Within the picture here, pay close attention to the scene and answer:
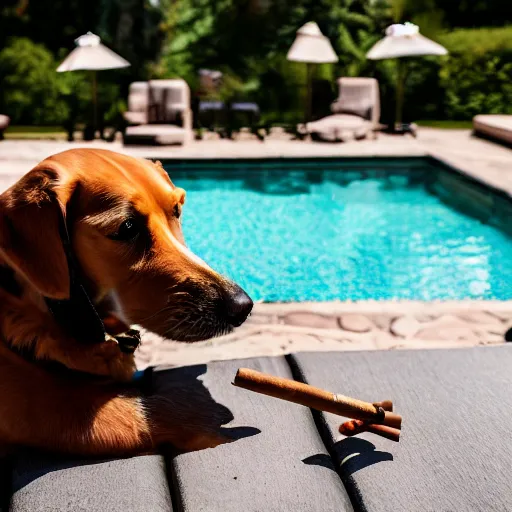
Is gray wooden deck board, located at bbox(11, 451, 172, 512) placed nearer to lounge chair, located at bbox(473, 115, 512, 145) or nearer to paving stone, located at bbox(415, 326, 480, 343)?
paving stone, located at bbox(415, 326, 480, 343)

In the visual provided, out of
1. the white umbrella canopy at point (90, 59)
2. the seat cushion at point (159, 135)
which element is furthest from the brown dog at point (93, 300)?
the white umbrella canopy at point (90, 59)

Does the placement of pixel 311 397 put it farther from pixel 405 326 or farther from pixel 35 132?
pixel 35 132

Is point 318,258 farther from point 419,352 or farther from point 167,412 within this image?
point 167,412

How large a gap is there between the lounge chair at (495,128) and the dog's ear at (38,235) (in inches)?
495

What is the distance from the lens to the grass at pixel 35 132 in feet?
48.7

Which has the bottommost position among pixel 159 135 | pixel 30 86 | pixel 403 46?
pixel 159 135

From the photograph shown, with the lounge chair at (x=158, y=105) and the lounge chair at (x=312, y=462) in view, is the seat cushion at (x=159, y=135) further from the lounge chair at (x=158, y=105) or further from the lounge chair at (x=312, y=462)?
the lounge chair at (x=312, y=462)

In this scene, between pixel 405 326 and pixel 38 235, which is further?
pixel 405 326

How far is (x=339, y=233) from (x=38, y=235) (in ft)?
25.5

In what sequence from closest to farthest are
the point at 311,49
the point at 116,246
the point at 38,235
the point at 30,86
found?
1. the point at 38,235
2. the point at 116,246
3. the point at 311,49
4. the point at 30,86

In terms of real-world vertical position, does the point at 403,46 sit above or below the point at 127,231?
above

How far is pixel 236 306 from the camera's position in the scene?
192 centimetres

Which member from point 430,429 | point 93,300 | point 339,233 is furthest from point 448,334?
point 339,233

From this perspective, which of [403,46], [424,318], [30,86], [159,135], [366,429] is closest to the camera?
[366,429]
